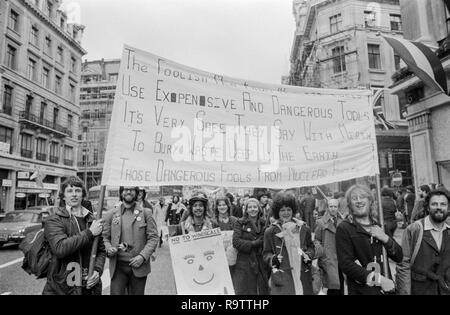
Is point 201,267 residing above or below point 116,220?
below

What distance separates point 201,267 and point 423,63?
24.8ft

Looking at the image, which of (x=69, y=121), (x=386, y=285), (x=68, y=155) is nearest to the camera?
(x=386, y=285)

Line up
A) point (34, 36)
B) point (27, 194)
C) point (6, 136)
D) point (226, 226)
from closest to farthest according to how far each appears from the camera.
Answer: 1. point (226, 226)
2. point (6, 136)
3. point (27, 194)
4. point (34, 36)

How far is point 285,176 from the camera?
3941 millimetres

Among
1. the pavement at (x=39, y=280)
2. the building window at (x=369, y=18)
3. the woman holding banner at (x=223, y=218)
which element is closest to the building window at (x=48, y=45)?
the building window at (x=369, y=18)

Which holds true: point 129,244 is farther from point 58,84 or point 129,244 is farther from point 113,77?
point 113,77

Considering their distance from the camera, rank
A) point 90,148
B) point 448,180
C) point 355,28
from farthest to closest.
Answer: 1. point 90,148
2. point 355,28
3. point 448,180

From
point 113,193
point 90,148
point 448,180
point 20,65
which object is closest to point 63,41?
point 20,65

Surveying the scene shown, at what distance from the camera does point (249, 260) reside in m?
4.53

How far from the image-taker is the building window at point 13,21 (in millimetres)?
31103

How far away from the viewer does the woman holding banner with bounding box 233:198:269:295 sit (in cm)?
444

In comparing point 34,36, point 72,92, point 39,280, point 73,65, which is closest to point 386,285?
point 39,280
